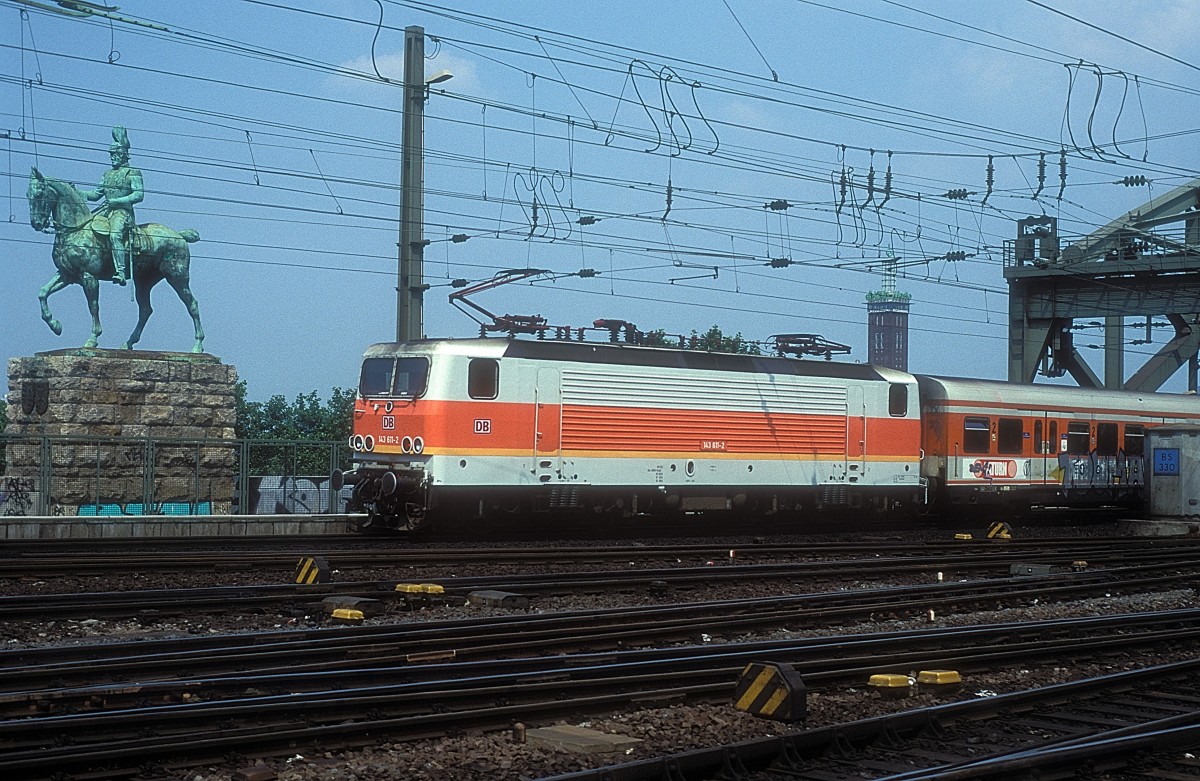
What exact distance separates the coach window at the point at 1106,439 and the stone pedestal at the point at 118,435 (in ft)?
68.4

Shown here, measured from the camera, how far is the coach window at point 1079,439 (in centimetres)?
3164

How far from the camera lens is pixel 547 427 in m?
23.1

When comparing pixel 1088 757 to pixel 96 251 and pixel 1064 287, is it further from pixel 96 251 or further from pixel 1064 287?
pixel 1064 287

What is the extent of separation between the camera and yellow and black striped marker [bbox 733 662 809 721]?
9102 mm

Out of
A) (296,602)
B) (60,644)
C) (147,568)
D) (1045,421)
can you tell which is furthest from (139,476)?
(1045,421)

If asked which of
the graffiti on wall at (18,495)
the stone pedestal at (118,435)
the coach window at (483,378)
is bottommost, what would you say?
the graffiti on wall at (18,495)

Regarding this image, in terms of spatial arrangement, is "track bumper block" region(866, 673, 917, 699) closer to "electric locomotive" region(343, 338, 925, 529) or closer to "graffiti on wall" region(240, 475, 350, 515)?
"electric locomotive" region(343, 338, 925, 529)

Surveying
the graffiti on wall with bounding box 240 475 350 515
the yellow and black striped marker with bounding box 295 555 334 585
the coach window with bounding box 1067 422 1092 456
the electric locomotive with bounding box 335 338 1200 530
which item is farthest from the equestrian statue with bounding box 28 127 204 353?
the coach window with bounding box 1067 422 1092 456

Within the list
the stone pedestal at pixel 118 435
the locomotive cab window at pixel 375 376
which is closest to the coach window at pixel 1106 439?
the locomotive cab window at pixel 375 376

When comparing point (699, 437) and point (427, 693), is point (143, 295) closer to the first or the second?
point (699, 437)

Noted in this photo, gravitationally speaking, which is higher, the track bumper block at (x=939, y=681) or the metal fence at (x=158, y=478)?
the metal fence at (x=158, y=478)

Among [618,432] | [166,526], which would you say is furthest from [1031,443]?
[166,526]

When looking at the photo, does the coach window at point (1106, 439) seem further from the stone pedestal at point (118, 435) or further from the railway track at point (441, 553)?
the stone pedestal at point (118, 435)

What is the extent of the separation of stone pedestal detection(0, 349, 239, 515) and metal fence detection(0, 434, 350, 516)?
0.02 meters
